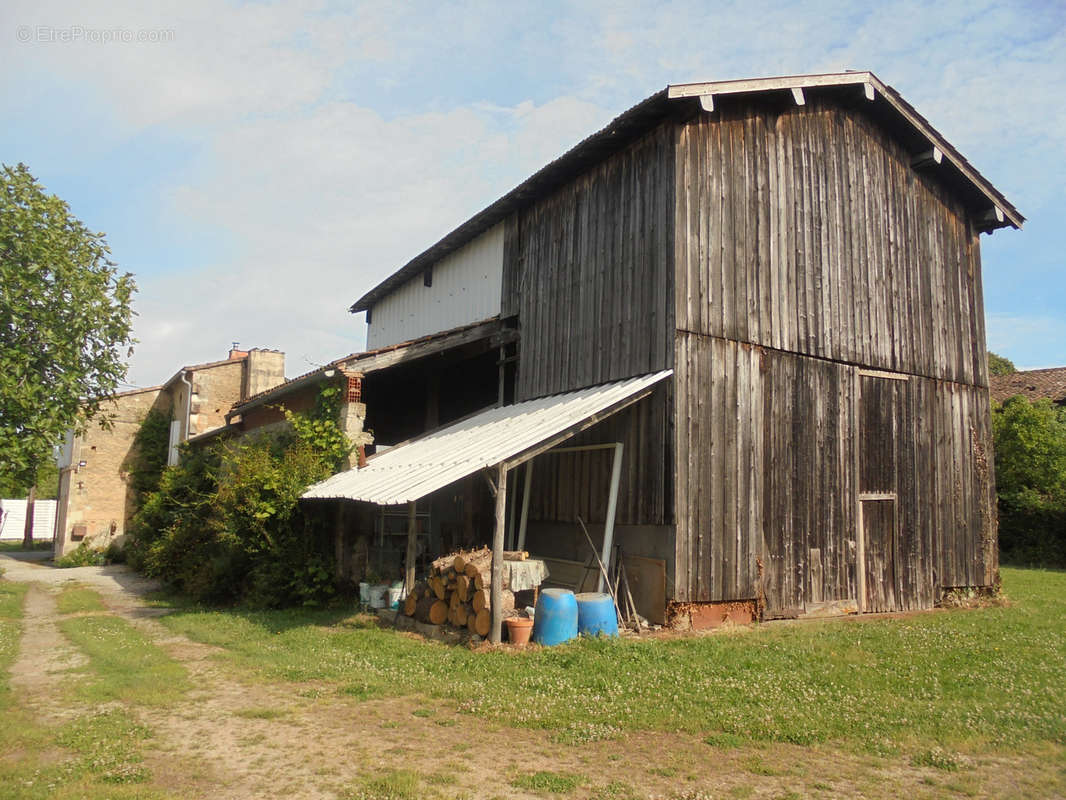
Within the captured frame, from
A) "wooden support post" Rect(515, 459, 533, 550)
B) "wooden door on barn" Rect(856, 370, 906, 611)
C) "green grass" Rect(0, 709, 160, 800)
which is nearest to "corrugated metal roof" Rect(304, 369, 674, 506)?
"wooden support post" Rect(515, 459, 533, 550)

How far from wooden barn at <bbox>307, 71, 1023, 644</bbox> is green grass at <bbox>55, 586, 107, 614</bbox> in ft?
18.4

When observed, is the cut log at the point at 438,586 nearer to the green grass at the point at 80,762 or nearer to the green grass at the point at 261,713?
the green grass at the point at 261,713

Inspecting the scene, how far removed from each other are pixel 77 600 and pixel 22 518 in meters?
31.3

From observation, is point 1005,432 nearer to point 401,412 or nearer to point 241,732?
point 401,412

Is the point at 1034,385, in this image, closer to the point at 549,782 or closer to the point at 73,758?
the point at 549,782

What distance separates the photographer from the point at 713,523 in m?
10.5

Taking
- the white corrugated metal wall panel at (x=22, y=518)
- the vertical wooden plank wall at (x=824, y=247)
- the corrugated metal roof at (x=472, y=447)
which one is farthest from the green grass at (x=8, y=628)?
the white corrugated metal wall panel at (x=22, y=518)

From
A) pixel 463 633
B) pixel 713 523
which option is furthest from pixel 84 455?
pixel 713 523

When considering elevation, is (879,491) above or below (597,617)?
above

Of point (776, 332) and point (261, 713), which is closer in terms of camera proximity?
point (261, 713)

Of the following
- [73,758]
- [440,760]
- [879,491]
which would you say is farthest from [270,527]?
[879,491]

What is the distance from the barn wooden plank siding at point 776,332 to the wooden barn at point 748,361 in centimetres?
4

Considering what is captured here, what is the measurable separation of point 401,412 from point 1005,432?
18.4 metres

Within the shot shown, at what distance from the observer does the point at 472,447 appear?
10.8 m
